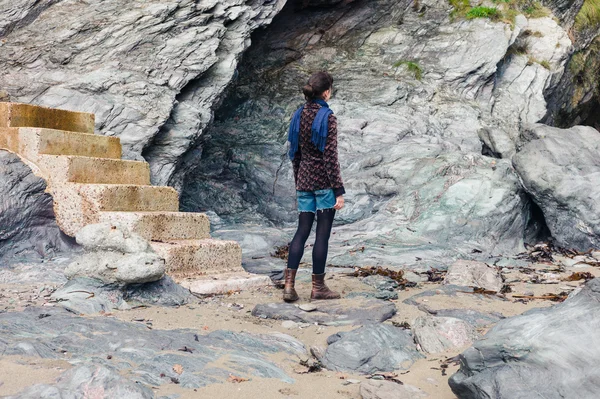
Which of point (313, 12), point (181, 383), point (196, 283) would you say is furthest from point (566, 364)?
point (313, 12)

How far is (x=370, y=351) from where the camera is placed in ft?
13.1

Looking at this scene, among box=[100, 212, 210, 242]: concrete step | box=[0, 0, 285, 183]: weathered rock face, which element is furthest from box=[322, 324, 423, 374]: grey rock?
box=[0, 0, 285, 183]: weathered rock face

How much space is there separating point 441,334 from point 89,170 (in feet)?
14.0

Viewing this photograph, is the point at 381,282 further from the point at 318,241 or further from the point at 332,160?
the point at 332,160

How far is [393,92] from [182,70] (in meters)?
4.41

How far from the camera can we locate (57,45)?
29.3 feet

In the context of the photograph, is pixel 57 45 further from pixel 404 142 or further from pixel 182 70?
pixel 404 142

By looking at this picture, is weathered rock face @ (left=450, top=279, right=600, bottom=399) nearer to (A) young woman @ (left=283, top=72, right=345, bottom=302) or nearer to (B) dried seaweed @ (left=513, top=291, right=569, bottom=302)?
(A) young woman @ (left=283, top=72, right=345, bottom=302)

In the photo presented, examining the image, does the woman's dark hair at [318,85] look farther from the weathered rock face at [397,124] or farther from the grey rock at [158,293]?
the weathered rock face at [397,124]

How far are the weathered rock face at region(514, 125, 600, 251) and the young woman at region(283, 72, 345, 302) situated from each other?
14.7 feet

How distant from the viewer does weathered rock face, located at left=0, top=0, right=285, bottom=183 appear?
28.1 ft

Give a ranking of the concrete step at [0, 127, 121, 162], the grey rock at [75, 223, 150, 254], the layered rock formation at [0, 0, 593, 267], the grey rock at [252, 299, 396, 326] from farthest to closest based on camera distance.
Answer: the layered rock formation at [0, 0, 593, 267] < the concrete step at [0, 127, 121, 162] < the grey rock at [75, 223, 150, 254] < the grey rock at [252, 299, 396, 326]

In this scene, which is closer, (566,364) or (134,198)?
(566,364)

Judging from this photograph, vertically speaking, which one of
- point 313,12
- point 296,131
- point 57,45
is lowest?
point 296,131
